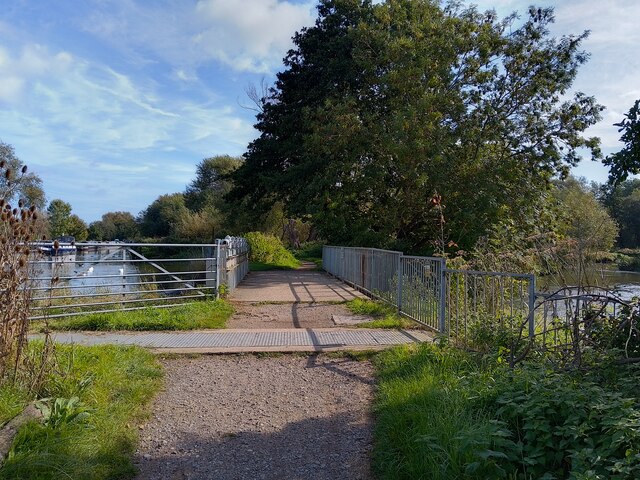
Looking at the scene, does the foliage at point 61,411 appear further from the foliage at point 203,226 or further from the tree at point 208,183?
the tree at point 208,183

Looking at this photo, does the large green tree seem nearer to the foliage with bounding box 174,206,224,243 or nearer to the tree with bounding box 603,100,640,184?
the tree with bounding box 603,100,640,184

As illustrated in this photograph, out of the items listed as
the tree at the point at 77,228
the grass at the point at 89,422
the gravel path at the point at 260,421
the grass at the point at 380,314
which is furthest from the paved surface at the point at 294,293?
the tree at the point at 77,228

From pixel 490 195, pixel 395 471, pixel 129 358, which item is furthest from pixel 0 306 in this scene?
pixel 490 195

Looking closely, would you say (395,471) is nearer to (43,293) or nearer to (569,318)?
(569,318)

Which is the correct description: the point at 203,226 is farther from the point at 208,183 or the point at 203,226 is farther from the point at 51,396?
Result: the point at 51,396

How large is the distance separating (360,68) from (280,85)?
6.45 metres

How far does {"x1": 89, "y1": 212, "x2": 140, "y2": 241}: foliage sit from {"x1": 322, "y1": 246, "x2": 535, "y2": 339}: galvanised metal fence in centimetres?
8563

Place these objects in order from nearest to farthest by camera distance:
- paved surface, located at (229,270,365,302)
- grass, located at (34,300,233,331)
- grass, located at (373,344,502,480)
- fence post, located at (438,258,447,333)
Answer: grass, located at (373,344,502,480), fence post, located at (438,258,447,333), grass, located at (34,300,233,331), paved surface, located at (229,270,365,302)

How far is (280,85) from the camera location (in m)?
28.2

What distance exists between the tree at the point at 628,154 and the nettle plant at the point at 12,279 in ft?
17.0

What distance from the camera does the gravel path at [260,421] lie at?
12.8 ft

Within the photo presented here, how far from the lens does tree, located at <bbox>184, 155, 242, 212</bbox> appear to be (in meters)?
61.6

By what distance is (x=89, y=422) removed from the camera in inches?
167

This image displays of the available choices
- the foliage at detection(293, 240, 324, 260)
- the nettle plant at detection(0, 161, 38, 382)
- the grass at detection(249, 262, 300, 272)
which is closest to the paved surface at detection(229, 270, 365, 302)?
the nettle plant at detection(0, 161, 38, 382)
